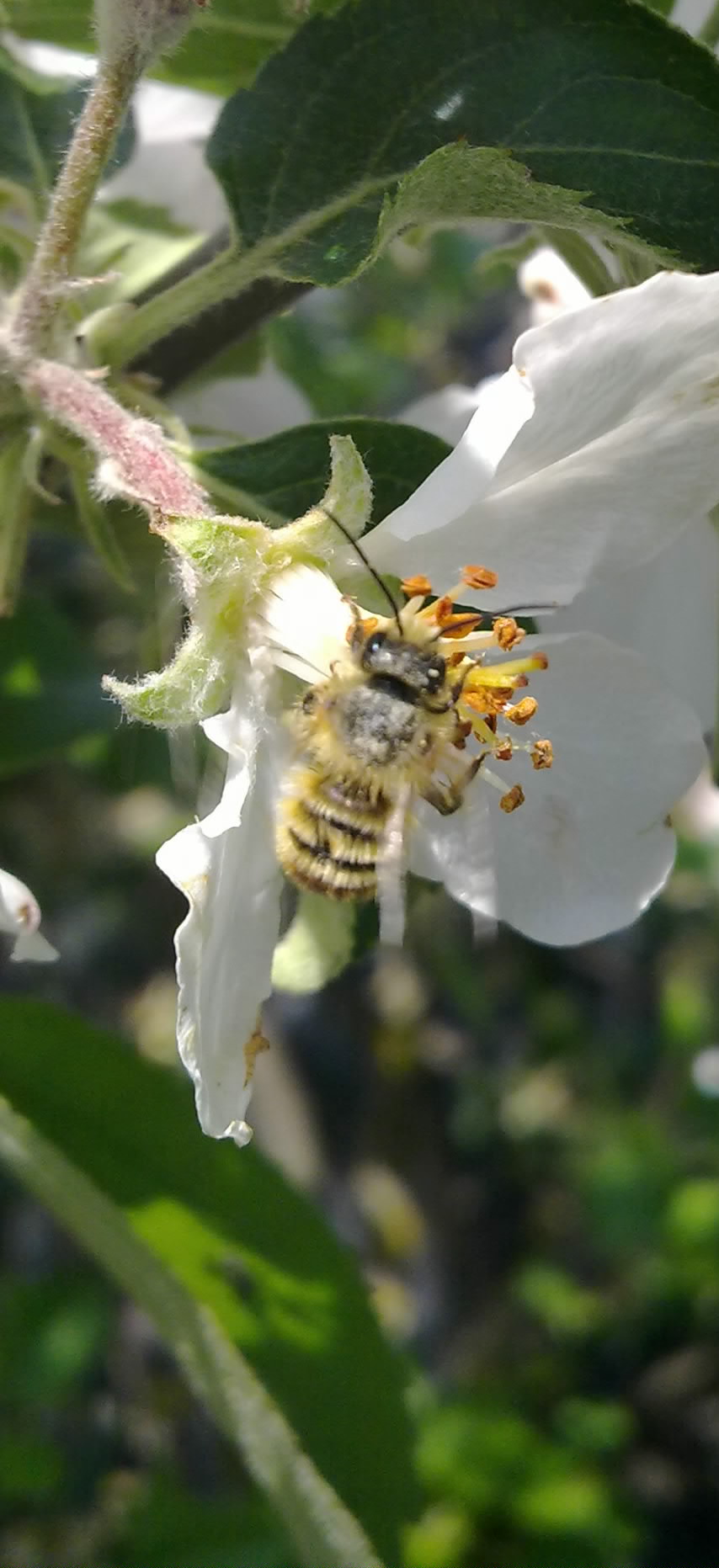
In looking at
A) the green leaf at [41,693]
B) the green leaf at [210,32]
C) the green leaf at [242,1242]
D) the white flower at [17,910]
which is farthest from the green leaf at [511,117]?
the green leaf at [41,693]

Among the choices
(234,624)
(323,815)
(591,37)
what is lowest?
(323,815)

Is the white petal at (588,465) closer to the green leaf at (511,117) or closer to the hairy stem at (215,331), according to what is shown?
the green leaf at (511,117)

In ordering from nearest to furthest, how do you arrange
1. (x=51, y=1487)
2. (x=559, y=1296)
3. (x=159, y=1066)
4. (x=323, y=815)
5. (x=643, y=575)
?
(x=323, y=815) < (x=643, y=575) < (x=159, y=1066) < (x=51, y=1487) < (x=559, y=1296)

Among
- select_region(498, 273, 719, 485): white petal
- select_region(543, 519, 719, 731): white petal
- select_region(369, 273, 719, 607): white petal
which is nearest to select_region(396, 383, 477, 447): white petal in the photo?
select_region(543, 519, 719, 731): white petal

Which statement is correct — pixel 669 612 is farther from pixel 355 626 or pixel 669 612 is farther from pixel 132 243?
pixel 132 243

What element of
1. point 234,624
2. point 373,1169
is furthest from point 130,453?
point 373,1169

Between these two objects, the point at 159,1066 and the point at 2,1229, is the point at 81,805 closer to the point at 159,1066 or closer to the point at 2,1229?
the point at 2,1229

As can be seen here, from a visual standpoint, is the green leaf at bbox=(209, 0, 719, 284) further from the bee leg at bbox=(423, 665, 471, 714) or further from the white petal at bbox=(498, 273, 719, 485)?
the bee leg at bbox=(423, 665, 471, 714)
